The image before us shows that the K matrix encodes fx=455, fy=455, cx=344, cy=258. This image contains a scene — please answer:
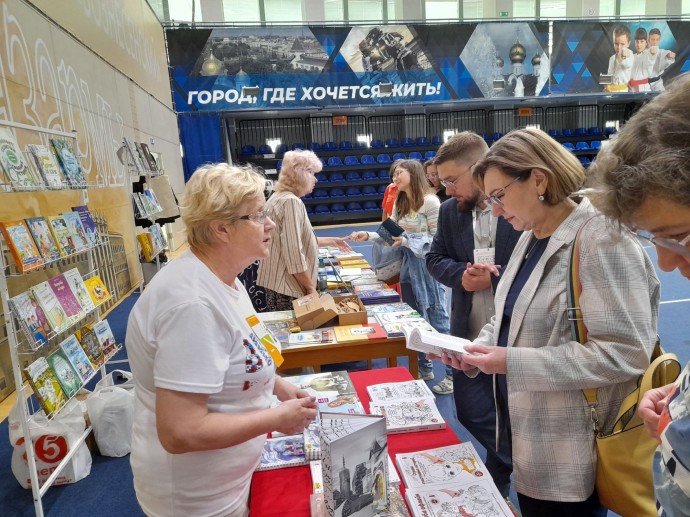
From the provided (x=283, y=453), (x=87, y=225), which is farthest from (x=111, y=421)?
(x=283, y=453)

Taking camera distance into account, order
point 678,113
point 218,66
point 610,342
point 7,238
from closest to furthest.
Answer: point 678,113
point 610,342
point 7,238
point 218,66

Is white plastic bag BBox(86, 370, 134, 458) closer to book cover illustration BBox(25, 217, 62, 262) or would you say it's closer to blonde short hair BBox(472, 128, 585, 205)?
book cover illustration BBox(25, 217, 62, 262)

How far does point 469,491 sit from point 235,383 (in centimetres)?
72

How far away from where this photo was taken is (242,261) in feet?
4.66

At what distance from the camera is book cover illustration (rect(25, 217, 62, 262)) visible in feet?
8.38

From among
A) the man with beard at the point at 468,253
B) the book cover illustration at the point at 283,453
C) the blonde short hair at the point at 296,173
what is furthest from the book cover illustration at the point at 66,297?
Result: the man with beard at the point at 468,253

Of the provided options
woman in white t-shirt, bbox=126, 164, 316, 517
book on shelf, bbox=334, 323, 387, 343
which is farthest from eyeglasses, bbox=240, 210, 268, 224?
book on shelf, bbox=334, 323, 387, 343

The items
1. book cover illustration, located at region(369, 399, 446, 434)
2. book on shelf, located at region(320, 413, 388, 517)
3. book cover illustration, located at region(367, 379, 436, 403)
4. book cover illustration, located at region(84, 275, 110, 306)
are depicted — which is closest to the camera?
book on shelf, located at region(320, 413, 388, 517)

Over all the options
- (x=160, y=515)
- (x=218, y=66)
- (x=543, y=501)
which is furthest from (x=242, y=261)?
(x=218, y=66)

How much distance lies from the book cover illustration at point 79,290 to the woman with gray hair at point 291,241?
1.13 m

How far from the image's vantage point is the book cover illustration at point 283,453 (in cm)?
150

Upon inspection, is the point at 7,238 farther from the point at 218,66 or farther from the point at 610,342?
the point at 218,66

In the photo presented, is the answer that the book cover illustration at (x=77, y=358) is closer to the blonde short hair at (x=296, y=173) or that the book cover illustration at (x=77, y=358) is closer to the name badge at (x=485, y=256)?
the blonde short hair at (x=296, y=173)

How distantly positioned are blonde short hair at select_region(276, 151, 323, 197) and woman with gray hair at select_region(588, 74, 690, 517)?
247 centimetres
